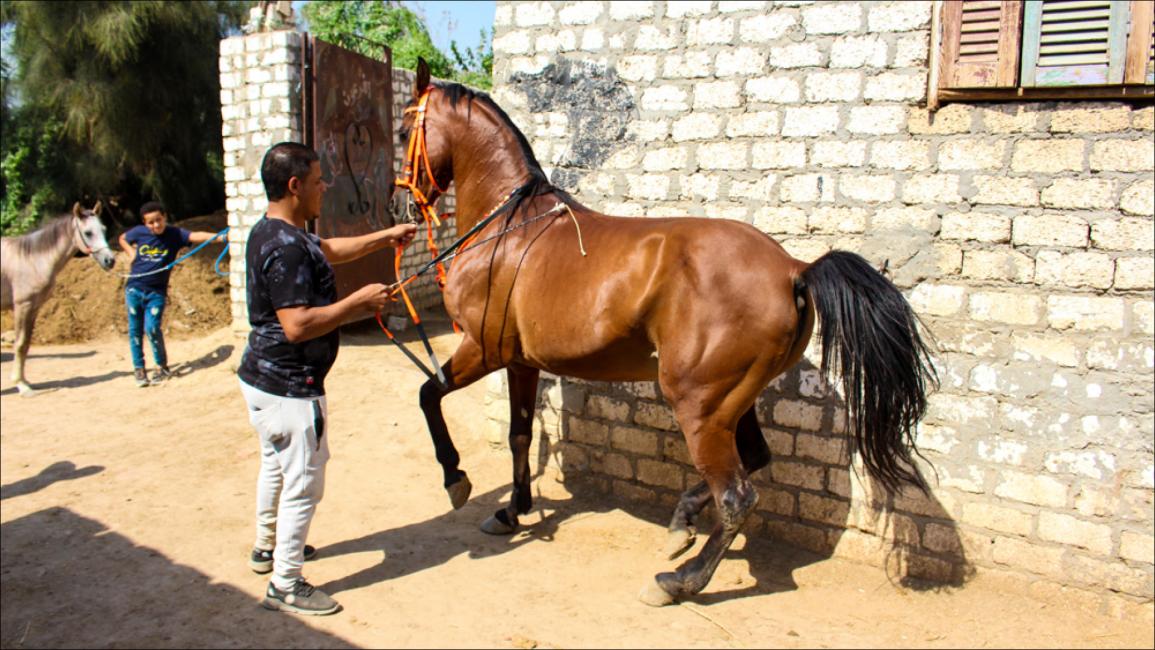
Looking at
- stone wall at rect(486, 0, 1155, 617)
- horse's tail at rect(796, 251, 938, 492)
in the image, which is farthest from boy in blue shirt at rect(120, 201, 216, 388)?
horse's tail at rect(796, 251, 938, 492)

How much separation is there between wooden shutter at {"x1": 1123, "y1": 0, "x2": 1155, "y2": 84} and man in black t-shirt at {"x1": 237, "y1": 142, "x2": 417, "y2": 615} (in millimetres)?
3564

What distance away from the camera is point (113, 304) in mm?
11461

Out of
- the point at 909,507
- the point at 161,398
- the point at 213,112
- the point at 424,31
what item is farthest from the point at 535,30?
the point at 424,31

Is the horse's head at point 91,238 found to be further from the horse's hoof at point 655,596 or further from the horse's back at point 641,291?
the horse's hoof at point 655,596

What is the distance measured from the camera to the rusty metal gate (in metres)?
8.94

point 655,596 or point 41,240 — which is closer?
point 655,596

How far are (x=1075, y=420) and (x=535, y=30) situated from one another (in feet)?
12.9

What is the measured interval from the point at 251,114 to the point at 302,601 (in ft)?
21.2

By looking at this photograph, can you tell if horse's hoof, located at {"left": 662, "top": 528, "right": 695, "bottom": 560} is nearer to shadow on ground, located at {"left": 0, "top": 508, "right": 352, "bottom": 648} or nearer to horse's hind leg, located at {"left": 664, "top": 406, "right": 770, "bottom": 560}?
horse's hind leg, located at {"left": 664, "top": 406, "right": 770, "bottom": 560}

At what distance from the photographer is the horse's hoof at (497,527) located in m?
5.16

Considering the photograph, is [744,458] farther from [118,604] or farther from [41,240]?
[41,240]

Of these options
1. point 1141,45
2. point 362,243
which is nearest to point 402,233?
point 362,243

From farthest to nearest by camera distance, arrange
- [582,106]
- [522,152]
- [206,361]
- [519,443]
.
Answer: [206,361] → [582,106] → [519,443] → [522,152]

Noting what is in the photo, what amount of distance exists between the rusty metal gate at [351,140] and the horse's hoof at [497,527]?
14.7 ft
